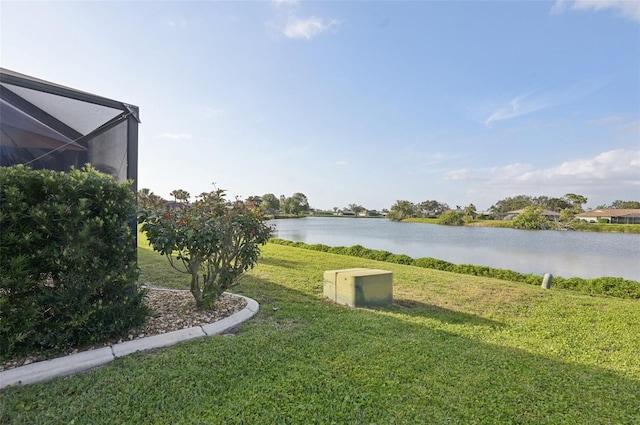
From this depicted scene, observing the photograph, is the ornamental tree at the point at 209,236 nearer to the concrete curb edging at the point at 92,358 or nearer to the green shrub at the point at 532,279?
the concrete curb edging at the point at 92,358

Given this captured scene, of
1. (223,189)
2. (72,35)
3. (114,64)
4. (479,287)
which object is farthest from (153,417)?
(479,287)

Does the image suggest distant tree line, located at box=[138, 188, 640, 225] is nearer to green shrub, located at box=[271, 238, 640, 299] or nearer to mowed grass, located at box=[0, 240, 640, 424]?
green shrub, located at box=[271, 238, 640, 299]

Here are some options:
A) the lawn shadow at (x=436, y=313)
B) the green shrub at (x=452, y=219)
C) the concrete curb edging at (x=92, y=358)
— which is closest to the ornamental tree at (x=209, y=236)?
the concrete curb edging at (x=92, y=358)

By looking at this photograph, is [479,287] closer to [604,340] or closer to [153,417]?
[604,340]

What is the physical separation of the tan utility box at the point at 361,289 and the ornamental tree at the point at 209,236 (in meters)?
1.21

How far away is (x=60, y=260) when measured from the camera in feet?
6.57

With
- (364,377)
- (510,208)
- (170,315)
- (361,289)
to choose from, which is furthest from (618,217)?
(170,315)

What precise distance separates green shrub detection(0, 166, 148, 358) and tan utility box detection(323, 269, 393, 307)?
2.37 metres

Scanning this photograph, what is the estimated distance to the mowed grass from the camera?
1562 mm

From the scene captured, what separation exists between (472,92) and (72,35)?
10.5 metres

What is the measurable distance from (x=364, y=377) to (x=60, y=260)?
2208 mm

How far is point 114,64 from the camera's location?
14.6ft

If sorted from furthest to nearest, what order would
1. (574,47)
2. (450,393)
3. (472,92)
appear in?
1. (472,92)
2. (574,47)
3. (450,393)

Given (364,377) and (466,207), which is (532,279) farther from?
(466,207)
